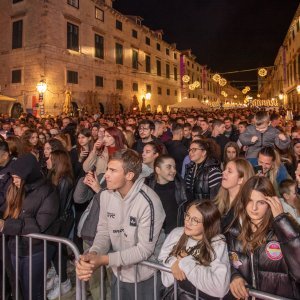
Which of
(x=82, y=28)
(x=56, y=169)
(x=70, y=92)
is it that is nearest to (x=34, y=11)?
(x=82, y=28)

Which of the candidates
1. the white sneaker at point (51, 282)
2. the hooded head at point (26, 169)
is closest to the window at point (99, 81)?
the white sneaker at point (51, 282)

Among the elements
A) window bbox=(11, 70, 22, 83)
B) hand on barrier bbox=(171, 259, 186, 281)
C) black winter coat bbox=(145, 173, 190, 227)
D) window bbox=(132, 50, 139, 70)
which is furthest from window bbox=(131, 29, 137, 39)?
hand on barrier bbox=(171, 259, 186, 281)

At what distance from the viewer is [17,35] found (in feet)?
81.5

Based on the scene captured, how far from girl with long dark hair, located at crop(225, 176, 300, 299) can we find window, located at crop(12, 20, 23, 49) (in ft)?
85.5

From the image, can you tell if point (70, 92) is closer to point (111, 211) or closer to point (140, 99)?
point (140, 99)

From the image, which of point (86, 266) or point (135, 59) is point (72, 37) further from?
point (86, 266)

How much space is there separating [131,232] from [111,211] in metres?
0.31

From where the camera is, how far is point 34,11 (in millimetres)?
23656

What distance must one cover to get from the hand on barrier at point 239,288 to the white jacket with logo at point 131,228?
84cm

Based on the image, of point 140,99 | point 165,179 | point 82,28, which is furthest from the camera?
point 140,99

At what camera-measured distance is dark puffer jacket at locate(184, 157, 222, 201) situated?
4.65m

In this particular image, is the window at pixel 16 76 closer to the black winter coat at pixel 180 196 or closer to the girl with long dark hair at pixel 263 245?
the black winter coat at pixel 180 196

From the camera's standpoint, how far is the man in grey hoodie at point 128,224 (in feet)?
9.49

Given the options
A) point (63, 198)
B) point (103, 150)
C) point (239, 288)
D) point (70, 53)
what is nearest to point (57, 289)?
point (63, 198)
